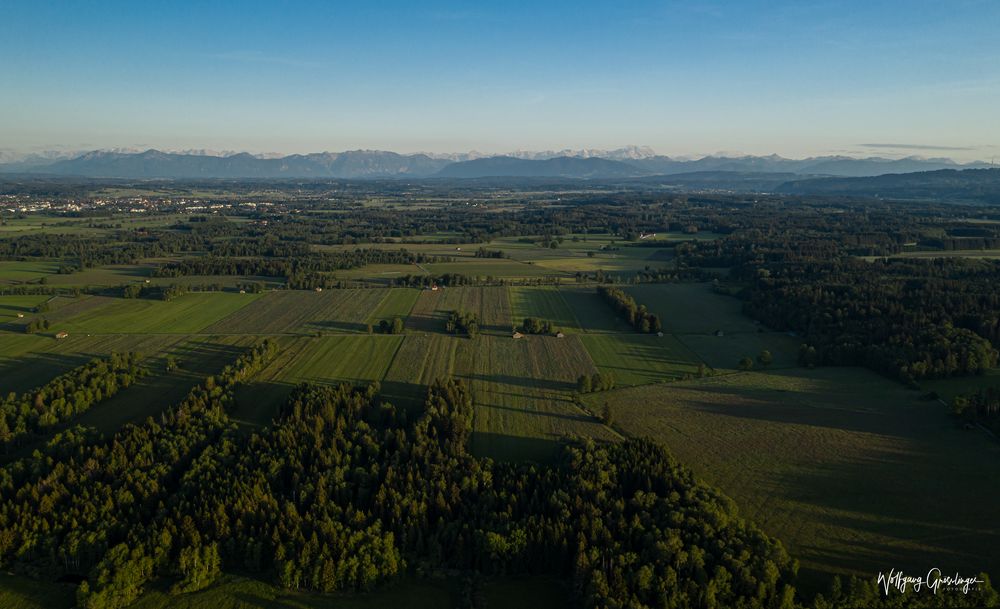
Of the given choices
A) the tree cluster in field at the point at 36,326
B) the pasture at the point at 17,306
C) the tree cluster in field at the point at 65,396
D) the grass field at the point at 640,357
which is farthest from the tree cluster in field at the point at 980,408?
the pasture at the point at 17,306

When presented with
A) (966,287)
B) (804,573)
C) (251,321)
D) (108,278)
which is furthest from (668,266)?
(108,278)

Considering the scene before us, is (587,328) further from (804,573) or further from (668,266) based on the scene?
(668,266)

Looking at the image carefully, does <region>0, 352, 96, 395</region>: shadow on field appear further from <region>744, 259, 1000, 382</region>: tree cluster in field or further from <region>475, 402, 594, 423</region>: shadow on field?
<region>744, 259, 1000, 382</region>: tree cluster in field

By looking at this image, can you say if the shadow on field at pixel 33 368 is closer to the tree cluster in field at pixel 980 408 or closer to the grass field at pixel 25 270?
the grass field at pixel 25 270

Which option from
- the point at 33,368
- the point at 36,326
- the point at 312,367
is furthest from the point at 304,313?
the point at 33,368

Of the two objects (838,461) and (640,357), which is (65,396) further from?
(838,461)

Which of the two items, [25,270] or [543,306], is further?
[25,270]
